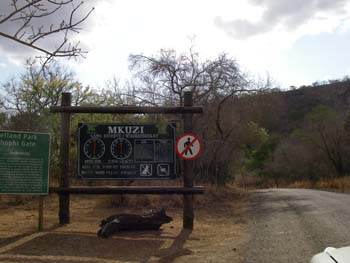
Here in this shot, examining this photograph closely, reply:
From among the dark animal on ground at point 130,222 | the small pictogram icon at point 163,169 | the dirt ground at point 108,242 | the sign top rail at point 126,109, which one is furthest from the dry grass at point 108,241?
the sign top rail at point 126,109

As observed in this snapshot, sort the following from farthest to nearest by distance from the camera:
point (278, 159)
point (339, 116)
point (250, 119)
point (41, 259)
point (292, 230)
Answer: point (278, 159) → point (339, 116) → point (250, 119) → point (292, 230) → point (41, 259)

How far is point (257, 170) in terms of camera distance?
73.9 meters

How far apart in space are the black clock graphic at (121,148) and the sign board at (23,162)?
60.8 inches

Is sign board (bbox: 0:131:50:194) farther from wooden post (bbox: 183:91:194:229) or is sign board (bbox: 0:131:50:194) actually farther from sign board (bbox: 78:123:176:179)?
wooden post (bbox: 183:91:194:229)

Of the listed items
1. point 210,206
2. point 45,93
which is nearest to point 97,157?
point 210,206

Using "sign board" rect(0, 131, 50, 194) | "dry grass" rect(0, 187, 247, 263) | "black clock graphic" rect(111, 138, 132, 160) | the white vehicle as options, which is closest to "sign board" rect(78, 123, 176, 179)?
"black clock graphic" rect(111, 138, 132, 160)

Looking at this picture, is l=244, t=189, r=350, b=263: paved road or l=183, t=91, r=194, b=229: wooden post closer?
l=244, t=189, r=350, b=263: paved road

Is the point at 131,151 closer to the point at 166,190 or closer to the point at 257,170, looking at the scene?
the point at 166,190

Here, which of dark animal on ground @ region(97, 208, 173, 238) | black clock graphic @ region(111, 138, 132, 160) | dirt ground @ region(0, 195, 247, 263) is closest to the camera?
dirt ground @ region(0, 195, 247, 263)

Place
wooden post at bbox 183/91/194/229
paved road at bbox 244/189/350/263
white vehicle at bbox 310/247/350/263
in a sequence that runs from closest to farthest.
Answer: white vehicle at bbox 310/247/350/263
paved road at bbox 244/189/350/263
wooden post at bbox 183/91/194/229

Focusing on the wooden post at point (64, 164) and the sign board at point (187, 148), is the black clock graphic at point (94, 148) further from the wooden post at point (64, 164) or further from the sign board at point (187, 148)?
the sign board at point (187, 148)

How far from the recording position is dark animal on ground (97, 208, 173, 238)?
10356 mm

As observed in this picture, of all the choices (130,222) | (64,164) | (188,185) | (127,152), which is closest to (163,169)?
(188,185)

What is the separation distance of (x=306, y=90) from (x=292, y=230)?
80778mm
